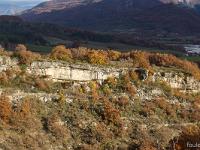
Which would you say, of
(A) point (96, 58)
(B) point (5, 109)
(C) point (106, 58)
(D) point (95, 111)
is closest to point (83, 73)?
(A) point (96, 58)

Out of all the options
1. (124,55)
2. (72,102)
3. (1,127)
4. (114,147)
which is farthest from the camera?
(124,55)

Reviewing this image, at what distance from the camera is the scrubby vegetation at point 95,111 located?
56.5 m

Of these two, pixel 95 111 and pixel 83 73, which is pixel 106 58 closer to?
pixel 83 73

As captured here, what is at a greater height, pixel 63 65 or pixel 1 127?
pixel 63 65

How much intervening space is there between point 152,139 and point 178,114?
972cm

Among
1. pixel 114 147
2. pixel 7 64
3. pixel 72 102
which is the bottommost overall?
pixel 114 147

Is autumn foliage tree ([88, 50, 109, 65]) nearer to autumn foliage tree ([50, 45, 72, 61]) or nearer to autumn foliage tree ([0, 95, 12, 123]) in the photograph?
autumn foliage tree ([50, 45, 72, 61])

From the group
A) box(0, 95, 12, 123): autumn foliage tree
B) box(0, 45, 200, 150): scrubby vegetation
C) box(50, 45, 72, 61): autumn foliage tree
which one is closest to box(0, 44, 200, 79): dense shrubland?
box(50, 45, 72, 61): autumn foliage tree

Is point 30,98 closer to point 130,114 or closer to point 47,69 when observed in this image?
point 47,69

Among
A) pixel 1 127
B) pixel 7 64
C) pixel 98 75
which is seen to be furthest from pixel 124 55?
pixel 1 127

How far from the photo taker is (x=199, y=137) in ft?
199

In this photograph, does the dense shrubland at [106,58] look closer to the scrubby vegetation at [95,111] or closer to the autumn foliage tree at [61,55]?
the autumn foliage tree at [61,55]

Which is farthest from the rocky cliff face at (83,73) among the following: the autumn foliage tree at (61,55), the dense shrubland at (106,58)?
the autumn foliage tree at (61,55)

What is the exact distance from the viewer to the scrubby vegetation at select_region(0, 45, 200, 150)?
5652 cm
